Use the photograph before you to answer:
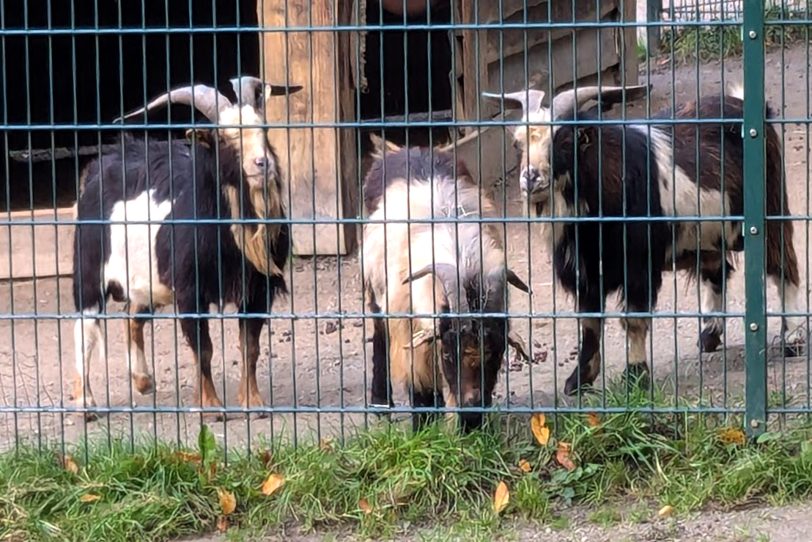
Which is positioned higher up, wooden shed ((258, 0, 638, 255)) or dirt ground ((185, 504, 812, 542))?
wooden shed ((258, 0, 638, 255))

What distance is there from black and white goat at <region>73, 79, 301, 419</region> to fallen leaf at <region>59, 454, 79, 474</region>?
892 millimetres

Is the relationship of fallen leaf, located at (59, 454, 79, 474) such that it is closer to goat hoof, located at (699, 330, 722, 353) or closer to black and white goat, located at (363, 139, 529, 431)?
black and white goat, located at (363, 139, 529, 431)

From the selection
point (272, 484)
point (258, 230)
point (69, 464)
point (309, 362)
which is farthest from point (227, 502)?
point (309, 362)

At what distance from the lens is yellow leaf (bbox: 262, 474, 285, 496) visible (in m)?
5.46

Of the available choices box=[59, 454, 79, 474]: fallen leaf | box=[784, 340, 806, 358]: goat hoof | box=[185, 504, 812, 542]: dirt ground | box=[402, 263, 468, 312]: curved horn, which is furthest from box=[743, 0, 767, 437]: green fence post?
box=[59, 454, 79, 474]: fallen leaf

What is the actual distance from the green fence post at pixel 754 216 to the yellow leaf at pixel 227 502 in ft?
6.72

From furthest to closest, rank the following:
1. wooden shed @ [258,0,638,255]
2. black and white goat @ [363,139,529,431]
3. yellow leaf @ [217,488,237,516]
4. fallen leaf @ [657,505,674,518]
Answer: wooden shed @ [258,0,638,255]
black and white goat @ [363,139,529,431]
yellow leaf @ [217,488,237,516]
fallen leaf @ [657,505,674,518]

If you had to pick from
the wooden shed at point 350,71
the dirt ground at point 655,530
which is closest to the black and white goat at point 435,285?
the dirt ground at point 655,530

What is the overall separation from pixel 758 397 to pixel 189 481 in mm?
2271

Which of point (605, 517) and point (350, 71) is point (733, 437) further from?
point (350, 71)

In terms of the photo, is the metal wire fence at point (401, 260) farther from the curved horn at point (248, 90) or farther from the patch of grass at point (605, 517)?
the patch of grass at point (605, 517)

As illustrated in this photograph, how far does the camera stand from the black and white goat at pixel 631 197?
6.43m

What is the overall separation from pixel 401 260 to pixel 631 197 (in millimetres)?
1197

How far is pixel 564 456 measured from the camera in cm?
555
